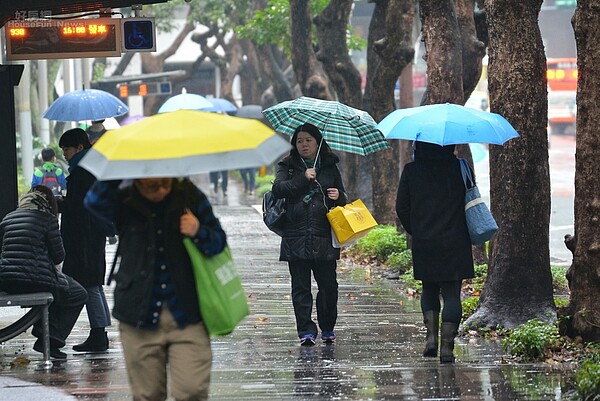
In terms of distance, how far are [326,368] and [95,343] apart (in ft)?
7.02

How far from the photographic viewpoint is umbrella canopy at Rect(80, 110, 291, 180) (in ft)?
17.8

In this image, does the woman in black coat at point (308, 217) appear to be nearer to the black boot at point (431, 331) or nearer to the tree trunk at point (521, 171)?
the black boot at point (431, 331)

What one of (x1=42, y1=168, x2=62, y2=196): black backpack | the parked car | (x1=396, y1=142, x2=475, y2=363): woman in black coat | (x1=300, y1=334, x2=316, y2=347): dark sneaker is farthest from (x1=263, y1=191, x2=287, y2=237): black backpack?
the parked car

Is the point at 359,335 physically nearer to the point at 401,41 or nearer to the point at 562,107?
the point at 401,41

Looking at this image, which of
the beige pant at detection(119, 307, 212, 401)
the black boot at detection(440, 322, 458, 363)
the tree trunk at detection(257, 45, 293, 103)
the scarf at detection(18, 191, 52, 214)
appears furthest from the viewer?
the tree trunk at detection(257, 45, 293, 103)

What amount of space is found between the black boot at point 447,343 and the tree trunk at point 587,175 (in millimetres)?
998

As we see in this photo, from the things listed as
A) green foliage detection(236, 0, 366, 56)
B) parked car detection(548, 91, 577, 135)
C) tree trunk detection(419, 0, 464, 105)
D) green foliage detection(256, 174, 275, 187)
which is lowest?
green foliage detection(256, 174, 275, 187)


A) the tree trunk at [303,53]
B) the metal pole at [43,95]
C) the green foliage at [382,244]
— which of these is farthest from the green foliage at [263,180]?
the green foliage at [382,244]

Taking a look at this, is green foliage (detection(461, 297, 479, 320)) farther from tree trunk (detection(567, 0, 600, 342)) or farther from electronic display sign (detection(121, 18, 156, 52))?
electronic display sign (detection(121, 18, 156, 52))

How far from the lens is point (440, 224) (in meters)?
8.73

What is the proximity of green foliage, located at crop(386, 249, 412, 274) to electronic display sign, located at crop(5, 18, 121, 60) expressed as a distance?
15.9ft

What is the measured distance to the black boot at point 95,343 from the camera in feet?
32.4

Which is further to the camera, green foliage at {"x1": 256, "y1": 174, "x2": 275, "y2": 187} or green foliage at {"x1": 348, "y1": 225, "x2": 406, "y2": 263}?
green foliage at {"x1": 256, "y1": 174, "x2": 275, "y2": 187}

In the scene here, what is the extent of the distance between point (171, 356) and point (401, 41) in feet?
39.4
